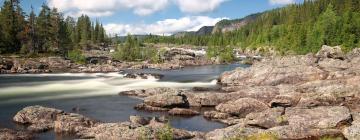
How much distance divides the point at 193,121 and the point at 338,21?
88888mm

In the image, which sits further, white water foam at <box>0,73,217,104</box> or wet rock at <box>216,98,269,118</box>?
white water foam at <box>0,73,217,104</box>

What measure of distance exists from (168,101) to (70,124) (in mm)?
14417

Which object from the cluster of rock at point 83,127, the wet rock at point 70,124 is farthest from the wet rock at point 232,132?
the wet rock at point 70,124

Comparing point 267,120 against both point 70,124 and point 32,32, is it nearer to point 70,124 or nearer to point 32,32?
point 70,124

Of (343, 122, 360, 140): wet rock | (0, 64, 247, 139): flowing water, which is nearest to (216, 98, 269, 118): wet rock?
(0, 64, 247, 139): flowing water

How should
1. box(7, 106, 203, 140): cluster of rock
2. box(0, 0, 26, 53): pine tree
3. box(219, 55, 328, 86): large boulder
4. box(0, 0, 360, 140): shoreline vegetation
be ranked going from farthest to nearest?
box(0, 0, 26, 53): pine tree, box(219, 55, 328, 86): large boulder, box(0, 0, 360, 140): shoreline vegetation, box(7, 106, 203, 140): cluster of rock

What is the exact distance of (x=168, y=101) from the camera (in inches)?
1973

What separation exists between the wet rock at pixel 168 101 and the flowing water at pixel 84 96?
237 cm

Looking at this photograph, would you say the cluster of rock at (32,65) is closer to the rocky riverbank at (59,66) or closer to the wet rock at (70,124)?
the rocky riverbank at (59,66)

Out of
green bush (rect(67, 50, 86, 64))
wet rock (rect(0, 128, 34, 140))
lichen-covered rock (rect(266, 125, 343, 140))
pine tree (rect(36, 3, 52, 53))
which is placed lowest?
wet rock (rect(0, 128, 34, 140))

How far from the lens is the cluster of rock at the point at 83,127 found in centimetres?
3334

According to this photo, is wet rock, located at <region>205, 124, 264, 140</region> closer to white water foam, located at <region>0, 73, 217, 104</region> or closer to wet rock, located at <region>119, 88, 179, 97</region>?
wet rock, located at <region>119, 88, 179, 97</region>

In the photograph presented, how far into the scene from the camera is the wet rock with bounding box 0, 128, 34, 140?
3511 centimetres

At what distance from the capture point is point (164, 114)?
47250 mm
